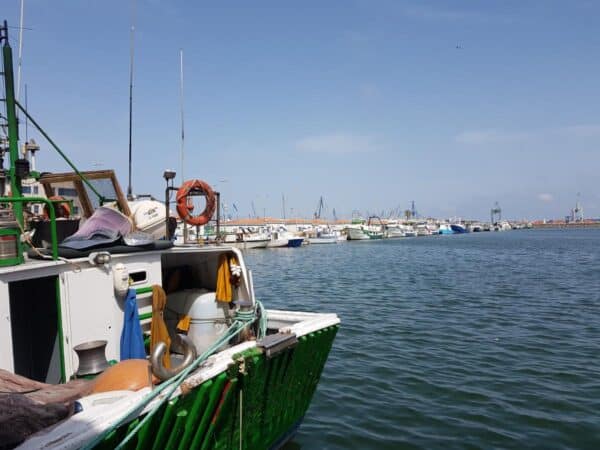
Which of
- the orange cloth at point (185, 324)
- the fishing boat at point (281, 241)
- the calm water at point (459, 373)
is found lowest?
the calm water at point (459, 373)

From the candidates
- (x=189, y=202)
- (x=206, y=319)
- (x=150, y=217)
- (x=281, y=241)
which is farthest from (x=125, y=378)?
(x=281, y=241)

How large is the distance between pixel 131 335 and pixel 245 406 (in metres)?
1.67

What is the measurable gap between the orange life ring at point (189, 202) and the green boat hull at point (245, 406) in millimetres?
3153

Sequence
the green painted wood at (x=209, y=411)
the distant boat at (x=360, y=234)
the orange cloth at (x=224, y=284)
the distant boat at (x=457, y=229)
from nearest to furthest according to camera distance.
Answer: the green painted wood at (x=209, y=411)
the orange cloth at (x=224, y=284)
the distant boat at (x=360, y=234)
the distant boat at (x=457, y=229)

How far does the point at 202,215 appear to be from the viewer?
8242 millimetres

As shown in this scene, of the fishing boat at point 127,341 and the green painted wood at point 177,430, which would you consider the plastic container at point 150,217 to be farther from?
the green painted wood at point 177,430

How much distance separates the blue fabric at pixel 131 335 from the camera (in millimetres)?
5438

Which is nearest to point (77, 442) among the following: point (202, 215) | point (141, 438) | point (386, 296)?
point (141, 438)

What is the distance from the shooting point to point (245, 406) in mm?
5094

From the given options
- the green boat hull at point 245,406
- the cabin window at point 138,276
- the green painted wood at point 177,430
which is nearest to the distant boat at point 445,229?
the green boat hull at point 245,406

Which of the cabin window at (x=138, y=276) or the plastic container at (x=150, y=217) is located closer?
the cabin window at (x=138, y=276)

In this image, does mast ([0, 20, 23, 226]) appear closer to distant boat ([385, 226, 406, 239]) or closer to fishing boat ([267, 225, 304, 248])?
fishing boat ([267, 225, 304, 248])

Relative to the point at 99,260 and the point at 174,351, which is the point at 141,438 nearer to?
the point at 99,260

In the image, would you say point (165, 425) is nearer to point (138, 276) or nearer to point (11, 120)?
point (138, 276)
